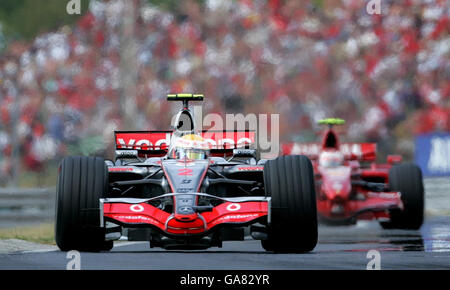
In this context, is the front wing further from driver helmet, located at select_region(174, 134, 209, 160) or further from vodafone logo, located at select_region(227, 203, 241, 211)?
driver helmet, located at select_region(174, 134, 209, 160)

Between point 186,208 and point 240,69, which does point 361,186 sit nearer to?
point 240,69

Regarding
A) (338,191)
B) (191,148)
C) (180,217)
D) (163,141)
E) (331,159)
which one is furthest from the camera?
(331,159)

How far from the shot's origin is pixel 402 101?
28188mm

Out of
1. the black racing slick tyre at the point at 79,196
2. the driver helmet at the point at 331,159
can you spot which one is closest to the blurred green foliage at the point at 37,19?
the driver helmet at the point at 331,159

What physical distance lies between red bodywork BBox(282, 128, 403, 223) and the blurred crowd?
4814 millimetres

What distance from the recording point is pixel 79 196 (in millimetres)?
11875

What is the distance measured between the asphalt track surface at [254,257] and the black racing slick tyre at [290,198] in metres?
0.26

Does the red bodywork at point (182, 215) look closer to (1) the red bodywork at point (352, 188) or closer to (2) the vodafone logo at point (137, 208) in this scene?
(2) the vodafone logo at point (137, 208)

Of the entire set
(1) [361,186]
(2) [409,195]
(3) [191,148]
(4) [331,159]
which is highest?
(3) [191,148]

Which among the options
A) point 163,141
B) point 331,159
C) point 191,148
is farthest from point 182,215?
point 331,159

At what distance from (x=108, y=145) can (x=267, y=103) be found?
388cm

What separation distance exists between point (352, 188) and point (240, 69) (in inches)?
328
